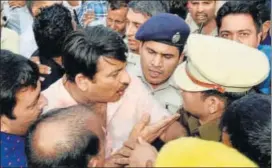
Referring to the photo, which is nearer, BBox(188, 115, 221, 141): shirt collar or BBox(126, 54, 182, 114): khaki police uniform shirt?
BBox(188, 115, 221, 141): shirt collar

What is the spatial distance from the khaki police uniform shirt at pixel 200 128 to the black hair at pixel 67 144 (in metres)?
0.70

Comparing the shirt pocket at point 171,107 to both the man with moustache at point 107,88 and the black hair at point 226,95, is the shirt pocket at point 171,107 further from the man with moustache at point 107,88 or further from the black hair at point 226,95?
the black hair at point 226,95

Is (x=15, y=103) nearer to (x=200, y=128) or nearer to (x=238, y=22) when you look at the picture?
(x=200, y=128)

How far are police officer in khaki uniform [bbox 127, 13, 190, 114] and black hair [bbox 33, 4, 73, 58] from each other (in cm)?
49

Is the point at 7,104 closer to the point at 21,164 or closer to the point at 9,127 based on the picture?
the point at 9,127

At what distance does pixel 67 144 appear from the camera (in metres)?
1.67

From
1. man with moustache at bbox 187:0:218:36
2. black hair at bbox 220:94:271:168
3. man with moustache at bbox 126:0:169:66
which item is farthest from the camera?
man with moustache at bbox 187:0:218:36

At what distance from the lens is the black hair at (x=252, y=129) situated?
65.6 inches

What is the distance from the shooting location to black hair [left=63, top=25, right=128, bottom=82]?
2.32m

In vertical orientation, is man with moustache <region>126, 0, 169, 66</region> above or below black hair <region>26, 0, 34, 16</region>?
above

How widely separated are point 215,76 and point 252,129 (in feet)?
1.89

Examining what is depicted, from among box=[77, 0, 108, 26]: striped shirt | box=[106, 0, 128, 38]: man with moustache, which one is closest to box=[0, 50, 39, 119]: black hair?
box=[106, 0, 128, 38]: man with moustache

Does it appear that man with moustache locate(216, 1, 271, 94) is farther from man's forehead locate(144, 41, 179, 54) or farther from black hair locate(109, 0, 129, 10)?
black hair locate(109, 0, 129, 10)

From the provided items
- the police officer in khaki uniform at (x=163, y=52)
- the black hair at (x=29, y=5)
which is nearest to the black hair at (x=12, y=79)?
the police officer in khaki uniform at (x=163, y=52)
